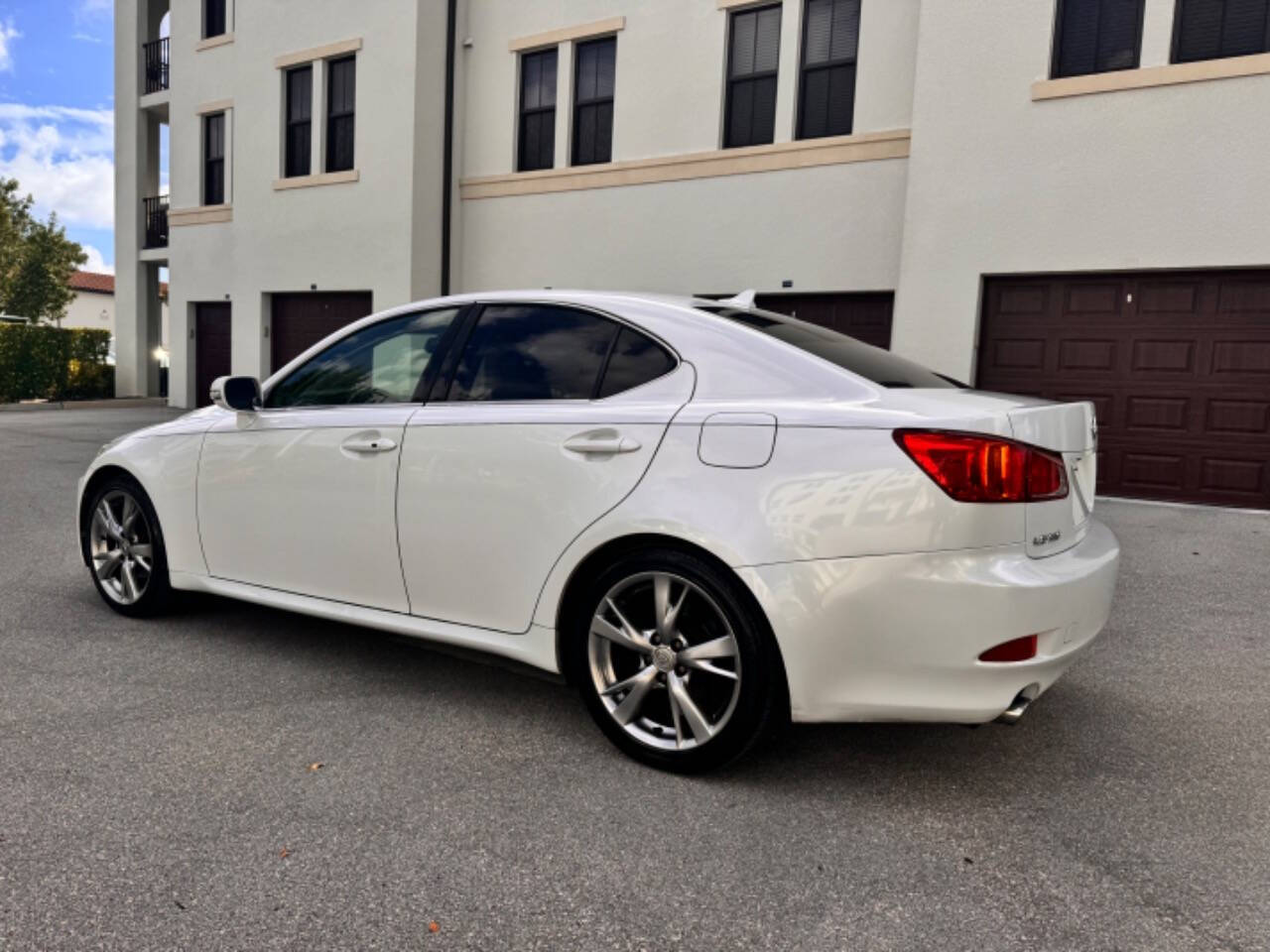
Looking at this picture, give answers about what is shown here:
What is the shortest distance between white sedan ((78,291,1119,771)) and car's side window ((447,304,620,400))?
0.4 inches

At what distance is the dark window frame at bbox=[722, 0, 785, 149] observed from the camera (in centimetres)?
1159

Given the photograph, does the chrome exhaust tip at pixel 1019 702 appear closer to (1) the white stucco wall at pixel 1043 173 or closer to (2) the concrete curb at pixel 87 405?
(1) the white stucco wall at pixel 1043 173

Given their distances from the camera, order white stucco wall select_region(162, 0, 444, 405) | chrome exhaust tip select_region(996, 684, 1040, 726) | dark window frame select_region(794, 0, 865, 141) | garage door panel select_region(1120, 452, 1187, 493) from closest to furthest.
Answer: chrome exhaust tip select_region(996, 684, 1040, 726), garage door panel select_region(1120, 452, 1187, 493), dark window frame select_region(794, 0, 865, 141), white stucco wall select_region(162, 0, 444, 405)

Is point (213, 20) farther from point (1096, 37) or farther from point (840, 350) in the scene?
point (840, 350)

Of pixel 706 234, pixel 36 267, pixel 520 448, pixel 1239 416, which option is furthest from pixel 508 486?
pixel 36 267

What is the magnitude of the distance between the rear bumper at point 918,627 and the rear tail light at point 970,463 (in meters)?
0.16

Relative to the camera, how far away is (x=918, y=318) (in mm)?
10281

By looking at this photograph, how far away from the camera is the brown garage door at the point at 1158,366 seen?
29.1 ft

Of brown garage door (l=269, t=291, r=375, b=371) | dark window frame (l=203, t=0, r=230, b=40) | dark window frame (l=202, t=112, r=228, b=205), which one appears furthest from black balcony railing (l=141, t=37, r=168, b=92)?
brown garage door (l=269, t=291, r=375, b=371)

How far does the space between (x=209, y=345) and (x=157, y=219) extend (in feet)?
15.9

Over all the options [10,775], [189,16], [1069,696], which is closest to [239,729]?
[10,775]

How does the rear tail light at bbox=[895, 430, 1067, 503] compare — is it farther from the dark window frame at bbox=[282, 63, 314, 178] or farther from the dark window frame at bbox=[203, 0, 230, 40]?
the dark window frame at bbox=[203, 0, 230, 40]

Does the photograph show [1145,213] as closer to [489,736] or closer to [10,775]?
[489,736]

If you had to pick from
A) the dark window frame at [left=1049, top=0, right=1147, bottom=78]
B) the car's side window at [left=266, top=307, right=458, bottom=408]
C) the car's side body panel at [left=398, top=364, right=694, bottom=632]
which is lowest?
the car's side body panel at [left=398, top=364, right=694, bottom=632]
